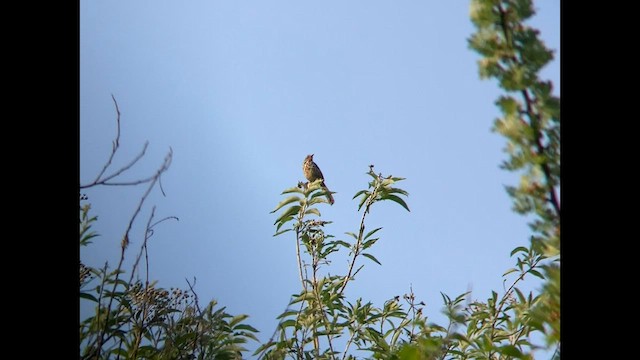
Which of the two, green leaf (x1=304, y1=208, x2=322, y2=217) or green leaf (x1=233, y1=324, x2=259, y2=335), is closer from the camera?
green leaf (x1=233, y1=324, x2=259, y2=335)

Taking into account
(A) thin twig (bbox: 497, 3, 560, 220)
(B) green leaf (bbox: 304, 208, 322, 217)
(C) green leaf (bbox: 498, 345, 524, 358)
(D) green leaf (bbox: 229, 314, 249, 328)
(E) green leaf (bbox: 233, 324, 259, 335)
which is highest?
(B) green leaf (bbox: 304, 208, 322, 217)

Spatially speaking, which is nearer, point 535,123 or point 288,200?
point 535,123

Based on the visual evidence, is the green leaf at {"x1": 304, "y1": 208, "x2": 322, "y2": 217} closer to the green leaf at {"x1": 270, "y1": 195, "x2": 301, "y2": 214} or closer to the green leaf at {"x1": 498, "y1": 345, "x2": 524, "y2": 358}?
the green leaf at {"x1": 270, "y1": 195, "x2": 301, "y2": 214}

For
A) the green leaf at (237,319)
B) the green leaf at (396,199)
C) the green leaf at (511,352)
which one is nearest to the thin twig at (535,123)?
the green leaf at (511,352)

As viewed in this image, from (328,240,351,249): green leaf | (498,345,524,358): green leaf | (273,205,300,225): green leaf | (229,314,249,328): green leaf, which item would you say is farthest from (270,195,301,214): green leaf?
(498,345,524,358): green leaf

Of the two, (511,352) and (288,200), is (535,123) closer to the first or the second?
(511,352)

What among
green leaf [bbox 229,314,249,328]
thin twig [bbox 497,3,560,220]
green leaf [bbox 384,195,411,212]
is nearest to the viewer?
thin twig [bbox 497,3,560,220]

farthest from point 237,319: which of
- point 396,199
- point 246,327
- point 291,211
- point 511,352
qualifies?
point 511,352

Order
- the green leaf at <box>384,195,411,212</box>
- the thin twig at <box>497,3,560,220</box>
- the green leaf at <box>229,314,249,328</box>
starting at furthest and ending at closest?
the green leaf at <box>384,195,411,212</box>, the green leaf at <box>229,314,249,328</box>, the thin twig at <box>497,3,560,220</box>
